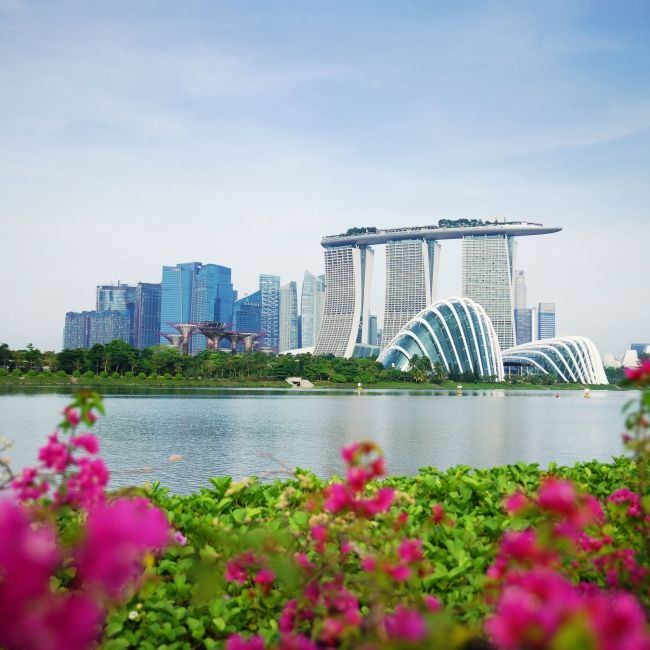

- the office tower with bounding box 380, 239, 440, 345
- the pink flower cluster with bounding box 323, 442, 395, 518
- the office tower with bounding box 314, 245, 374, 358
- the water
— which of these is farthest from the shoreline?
the office tower with bounding box 314, 245, 374, 358

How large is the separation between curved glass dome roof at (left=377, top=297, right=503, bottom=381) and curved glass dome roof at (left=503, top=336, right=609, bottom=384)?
2091 cm

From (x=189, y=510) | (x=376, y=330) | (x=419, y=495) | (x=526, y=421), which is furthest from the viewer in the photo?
(x=376, y=330)

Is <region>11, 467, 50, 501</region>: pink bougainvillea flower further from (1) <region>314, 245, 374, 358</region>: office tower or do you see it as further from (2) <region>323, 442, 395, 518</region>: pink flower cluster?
(1) <region>314, 245, 374, 358</region>: office tower

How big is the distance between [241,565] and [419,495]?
122 inches

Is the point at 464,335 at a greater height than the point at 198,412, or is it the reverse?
the point at 464,335

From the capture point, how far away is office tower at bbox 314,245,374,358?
451 feet

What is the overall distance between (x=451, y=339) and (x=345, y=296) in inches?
1803

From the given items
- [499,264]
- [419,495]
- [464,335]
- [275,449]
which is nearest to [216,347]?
[464,335]

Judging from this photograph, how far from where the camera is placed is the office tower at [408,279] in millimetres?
136500

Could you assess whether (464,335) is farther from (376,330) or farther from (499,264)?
(376,330)

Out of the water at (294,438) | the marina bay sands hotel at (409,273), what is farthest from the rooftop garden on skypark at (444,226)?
the water at (294,438)

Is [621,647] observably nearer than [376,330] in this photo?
Yes

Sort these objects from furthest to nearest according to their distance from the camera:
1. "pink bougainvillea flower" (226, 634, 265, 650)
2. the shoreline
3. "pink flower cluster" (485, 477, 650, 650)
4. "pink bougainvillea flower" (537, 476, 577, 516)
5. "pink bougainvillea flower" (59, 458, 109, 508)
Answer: the shoreline → "pink bougainvillea flower" (59, 458, 109, 508) → "pink bougainvillea flower" (226, 634, 265, 650) → "pink bougainvillea flower" (537, 476, 577, 516) → "pink flower cluster" (485, 477, 650, 650)

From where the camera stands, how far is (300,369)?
7494 centimetres
